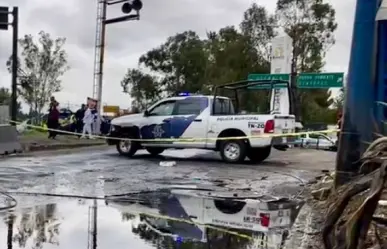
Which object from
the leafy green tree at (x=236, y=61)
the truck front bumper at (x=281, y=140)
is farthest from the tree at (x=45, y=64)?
the truck front bumper at (x=281, y=140)

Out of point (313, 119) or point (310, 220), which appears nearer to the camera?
point (310, 220)

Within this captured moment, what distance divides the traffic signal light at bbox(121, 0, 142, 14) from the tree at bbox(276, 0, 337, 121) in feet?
74.6

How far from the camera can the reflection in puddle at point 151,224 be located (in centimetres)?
693

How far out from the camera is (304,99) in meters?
47.2

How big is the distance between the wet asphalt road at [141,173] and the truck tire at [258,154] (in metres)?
0.23

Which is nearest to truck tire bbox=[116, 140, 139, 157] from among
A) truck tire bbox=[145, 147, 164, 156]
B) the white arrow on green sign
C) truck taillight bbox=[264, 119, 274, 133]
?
truck tire bbox=[145, 147, 164, 156]

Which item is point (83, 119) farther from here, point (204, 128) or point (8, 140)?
point (204, 128)

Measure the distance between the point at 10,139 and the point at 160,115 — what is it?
4638 mm

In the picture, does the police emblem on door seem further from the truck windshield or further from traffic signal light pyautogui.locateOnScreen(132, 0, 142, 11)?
traffic signal light pyautogui.locateOnScreen(132, 0, 142, 11)

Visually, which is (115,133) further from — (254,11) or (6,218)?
(254,11)

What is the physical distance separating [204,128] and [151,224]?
30.8 ft

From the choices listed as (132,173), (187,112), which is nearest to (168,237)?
(132,173)

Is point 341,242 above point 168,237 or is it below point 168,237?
above

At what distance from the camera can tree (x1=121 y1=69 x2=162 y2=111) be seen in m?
61.0
